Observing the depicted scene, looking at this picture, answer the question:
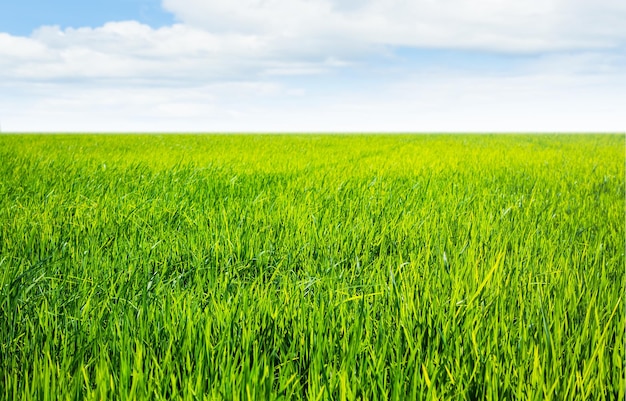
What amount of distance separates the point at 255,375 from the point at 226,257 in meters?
1.49

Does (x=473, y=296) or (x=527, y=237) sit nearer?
(x=473, y=296)

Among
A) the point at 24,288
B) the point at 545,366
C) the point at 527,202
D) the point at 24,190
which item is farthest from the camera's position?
the point at 24,190

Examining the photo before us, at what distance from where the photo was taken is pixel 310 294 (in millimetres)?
2400

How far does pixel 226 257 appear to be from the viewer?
115 inches

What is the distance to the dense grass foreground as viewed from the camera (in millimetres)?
1573

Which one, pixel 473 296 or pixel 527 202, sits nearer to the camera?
pixel 473 296

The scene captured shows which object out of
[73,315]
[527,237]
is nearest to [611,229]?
[527,237]

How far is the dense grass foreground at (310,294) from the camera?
5.16 feet

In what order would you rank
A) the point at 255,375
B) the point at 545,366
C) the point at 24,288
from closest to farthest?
1. the point at 255,375
2. the point at 545,366
3. the point at 24,288

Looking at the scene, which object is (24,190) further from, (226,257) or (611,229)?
(611,229)

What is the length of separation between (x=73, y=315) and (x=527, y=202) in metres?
4.06

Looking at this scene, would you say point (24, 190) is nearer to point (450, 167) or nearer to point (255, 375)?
point (255, 375)

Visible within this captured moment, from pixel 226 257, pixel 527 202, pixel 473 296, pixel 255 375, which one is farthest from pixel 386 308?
pixel 527 202

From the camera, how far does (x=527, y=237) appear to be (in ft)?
11.4
